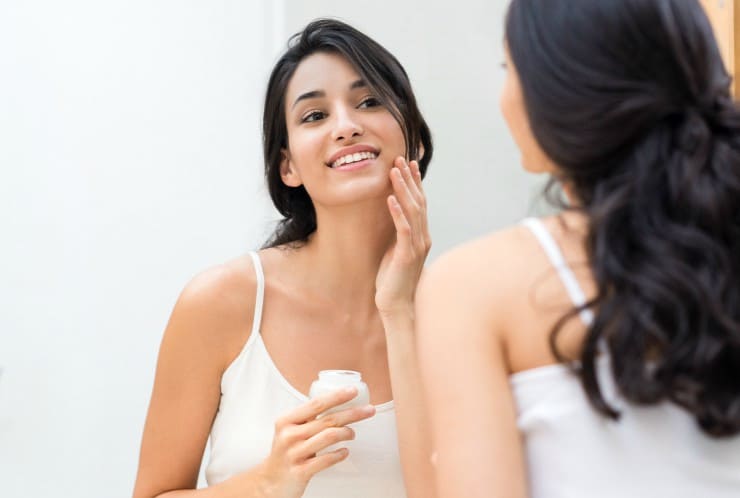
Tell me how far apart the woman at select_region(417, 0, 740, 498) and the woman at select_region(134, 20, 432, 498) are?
606 millimetres

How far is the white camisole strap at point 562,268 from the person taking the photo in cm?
73

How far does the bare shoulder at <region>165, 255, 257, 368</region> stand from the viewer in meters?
1.44

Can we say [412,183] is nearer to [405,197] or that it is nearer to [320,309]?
[405,197]

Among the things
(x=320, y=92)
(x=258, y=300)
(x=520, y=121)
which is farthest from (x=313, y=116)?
(x=520, y=121)

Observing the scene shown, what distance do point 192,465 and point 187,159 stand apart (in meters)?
0.98

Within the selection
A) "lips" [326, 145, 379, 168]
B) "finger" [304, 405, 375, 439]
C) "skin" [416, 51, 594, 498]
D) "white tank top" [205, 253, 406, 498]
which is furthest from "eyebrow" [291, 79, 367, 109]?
"skin" [416, 51, 594, 498]

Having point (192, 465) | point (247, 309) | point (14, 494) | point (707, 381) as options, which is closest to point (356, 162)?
point (247, 309)

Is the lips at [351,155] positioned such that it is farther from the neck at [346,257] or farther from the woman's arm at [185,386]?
the woman's arm at [185,386]

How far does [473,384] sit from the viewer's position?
2.46 ft

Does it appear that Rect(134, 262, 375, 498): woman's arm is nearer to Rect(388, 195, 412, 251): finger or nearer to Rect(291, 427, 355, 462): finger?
Rect(291, 427, 355, 462): finger

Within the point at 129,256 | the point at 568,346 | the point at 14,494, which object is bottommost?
the point at 14,494

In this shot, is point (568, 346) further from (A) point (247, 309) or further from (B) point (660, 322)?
(A) point (247, 309)

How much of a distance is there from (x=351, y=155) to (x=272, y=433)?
465 mm

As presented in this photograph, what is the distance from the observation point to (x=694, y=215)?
71 cm
